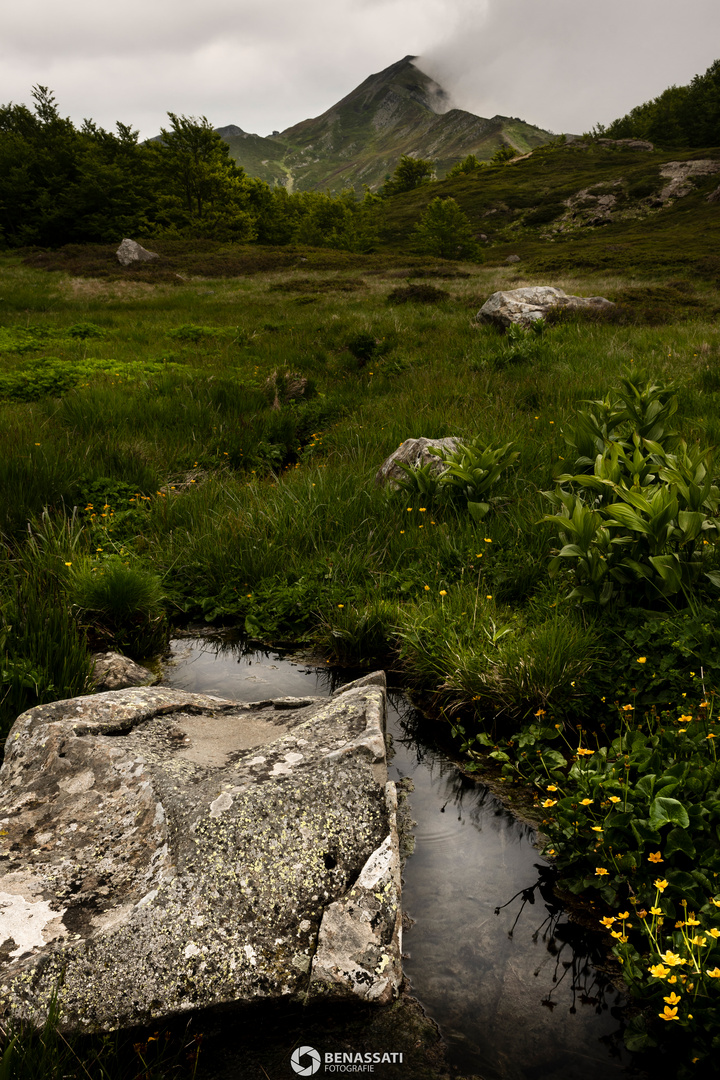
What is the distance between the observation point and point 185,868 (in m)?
1.95

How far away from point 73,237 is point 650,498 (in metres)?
52.1

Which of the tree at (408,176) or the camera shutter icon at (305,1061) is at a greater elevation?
the tree at (408,176)

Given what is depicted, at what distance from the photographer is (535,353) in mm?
10062

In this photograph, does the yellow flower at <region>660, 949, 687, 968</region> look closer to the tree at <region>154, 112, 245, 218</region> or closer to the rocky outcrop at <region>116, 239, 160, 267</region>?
the rocky outcrop at <region>116, 239, 160, 267</region>

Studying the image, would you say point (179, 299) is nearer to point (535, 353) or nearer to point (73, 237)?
point (535, 353)

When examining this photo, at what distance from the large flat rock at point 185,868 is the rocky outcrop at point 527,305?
12046mm

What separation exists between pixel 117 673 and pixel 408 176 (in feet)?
374

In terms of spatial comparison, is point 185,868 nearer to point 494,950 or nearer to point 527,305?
point 494,950

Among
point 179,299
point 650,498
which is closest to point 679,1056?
point 650,498

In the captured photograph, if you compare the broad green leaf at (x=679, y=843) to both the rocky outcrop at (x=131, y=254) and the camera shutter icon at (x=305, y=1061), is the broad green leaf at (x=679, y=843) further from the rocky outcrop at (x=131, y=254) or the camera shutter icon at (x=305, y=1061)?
the rocky outcrop at (x=131, y=254)

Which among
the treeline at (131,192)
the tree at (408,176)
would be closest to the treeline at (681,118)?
the tree at (408,176)

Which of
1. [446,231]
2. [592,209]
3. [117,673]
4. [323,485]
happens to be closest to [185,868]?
[117,673]

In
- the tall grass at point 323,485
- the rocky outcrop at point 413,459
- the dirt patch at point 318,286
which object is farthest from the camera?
the dirt patch at point 318,286

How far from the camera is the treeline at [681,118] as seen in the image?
227 ft
